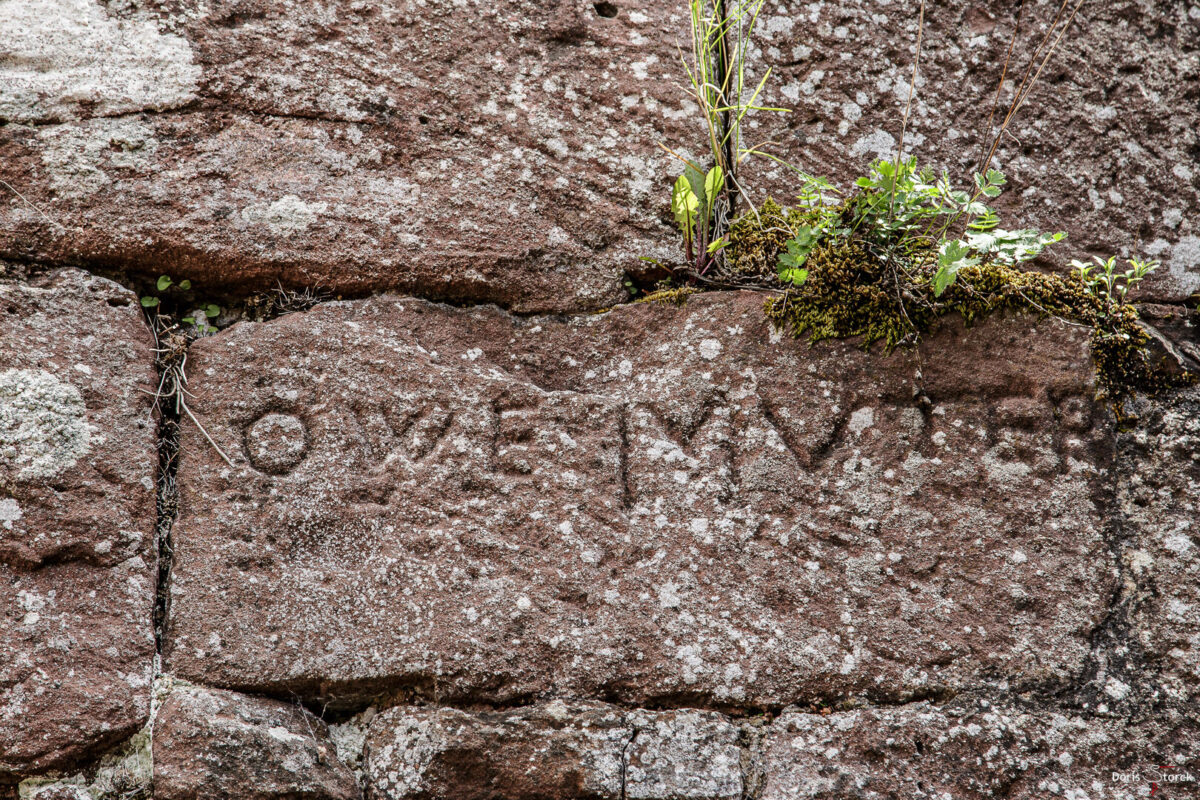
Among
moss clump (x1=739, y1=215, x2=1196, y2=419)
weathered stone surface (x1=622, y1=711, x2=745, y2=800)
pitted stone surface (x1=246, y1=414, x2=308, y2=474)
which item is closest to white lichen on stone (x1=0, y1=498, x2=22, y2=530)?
pitted stone surface (x1=246, y1=414, x2=308, y2=474)

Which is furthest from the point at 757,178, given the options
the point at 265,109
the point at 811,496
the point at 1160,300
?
the point at 265,109

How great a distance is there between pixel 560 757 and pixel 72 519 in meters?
0.95

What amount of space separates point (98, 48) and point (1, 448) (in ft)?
2.72

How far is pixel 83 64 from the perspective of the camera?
67.3 inches

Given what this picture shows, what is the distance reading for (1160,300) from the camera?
181 centimetres

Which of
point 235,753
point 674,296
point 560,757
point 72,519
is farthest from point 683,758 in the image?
point 72,519

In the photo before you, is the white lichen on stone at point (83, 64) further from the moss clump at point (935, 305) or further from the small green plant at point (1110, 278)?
the small green plant at point (1110, 278)

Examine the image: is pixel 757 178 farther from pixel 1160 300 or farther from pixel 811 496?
pixel 1160 300

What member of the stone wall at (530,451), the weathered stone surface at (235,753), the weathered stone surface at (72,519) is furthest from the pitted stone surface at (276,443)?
the weathered stone surface at (235,753)

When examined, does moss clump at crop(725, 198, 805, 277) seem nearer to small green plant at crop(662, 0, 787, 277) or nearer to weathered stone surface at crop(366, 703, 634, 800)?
small green plant at crop(662, 0, 787, 277)

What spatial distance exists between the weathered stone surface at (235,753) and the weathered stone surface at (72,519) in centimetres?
8

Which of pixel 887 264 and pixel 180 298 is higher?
pixel 887 264

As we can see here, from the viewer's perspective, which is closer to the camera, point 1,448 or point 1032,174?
point 1,448
